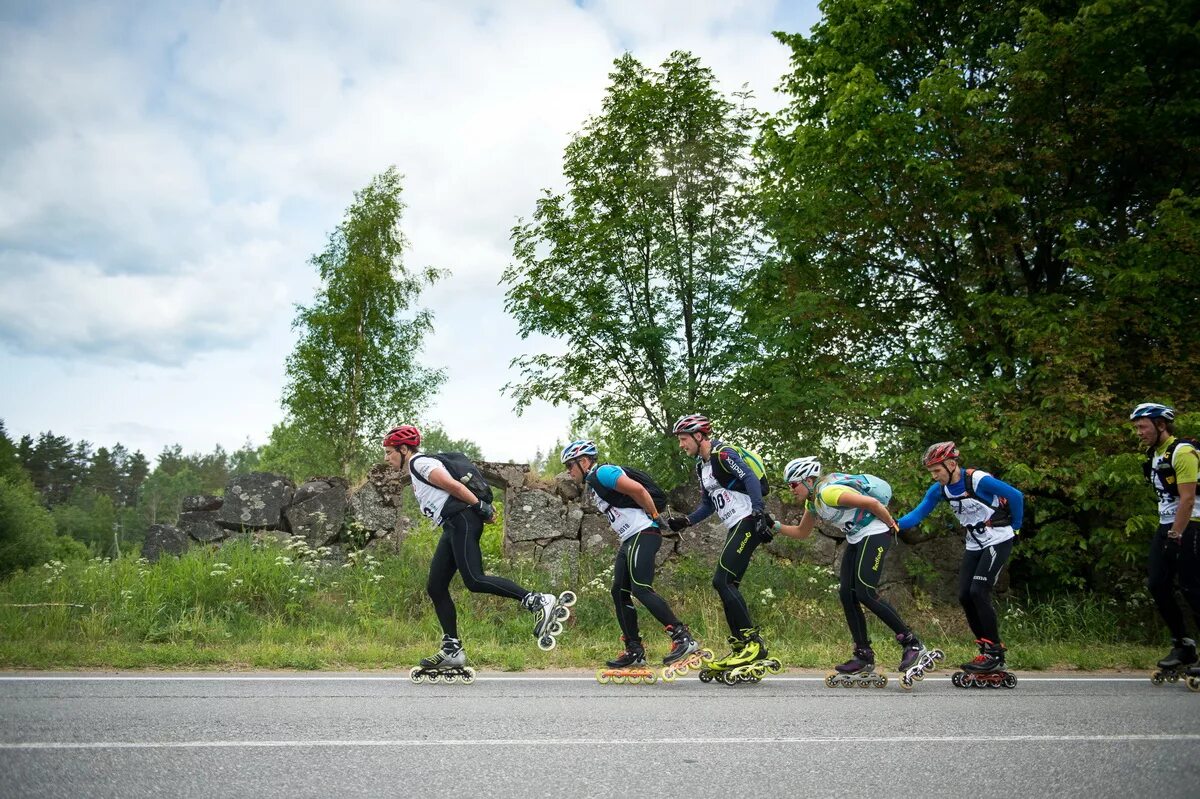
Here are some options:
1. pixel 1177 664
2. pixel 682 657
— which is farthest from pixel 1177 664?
pixel 682 657

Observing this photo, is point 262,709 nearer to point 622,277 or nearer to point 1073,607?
point 1073,607

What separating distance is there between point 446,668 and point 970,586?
15.6ft

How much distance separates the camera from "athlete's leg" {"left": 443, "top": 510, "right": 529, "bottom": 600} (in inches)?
287

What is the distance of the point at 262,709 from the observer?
17.3 feet

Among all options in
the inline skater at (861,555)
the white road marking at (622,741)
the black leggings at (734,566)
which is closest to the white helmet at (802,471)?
the inline skater at (861,555)

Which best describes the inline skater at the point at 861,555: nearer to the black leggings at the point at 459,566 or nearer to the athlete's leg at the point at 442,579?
the black leggings at the point at 459,566

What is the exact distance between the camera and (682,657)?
7.13m

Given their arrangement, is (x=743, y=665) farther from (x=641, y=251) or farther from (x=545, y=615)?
(x=641, y=251)

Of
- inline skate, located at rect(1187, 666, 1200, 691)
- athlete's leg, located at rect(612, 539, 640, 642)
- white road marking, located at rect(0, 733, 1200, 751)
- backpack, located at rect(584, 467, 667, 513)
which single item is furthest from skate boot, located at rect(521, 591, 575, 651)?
inline skate, located at rect(1187, 666, 1200, 691)

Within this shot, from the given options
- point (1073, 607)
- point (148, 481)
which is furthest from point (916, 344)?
point (148, 481)

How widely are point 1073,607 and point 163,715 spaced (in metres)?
10.4

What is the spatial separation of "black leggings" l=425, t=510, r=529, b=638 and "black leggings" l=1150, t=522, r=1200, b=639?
5.74m

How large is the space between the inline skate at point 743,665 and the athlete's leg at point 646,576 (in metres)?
0.53

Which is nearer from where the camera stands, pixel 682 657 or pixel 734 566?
pixel 682 657
